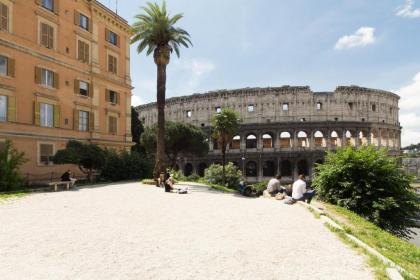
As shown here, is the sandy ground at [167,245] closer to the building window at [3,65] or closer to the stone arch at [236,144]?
the building window at [3,65]

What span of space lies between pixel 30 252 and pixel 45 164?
1923 centimetres

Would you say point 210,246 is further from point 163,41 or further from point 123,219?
point 163,41

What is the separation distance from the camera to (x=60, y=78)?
24656 millimetres

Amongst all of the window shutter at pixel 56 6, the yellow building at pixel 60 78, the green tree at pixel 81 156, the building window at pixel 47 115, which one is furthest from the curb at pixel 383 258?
the window shutter at pixel 56 6

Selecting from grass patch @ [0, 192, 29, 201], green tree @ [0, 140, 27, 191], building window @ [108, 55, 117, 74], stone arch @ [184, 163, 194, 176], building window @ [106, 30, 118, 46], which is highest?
building window @ [106, 30, 118, 46]

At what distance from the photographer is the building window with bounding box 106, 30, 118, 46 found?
29.5m

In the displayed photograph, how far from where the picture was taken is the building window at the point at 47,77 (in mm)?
23359

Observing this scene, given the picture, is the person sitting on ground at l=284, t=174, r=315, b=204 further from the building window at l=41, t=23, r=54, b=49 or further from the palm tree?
the building window at l=41, t=23, r=54, b=49

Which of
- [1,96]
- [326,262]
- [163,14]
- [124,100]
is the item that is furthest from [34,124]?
[326,262]

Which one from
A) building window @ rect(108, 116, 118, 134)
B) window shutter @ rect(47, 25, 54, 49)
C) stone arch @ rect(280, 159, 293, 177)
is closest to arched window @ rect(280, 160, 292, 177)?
stone arch @ rect(280, 159, 293, 177)

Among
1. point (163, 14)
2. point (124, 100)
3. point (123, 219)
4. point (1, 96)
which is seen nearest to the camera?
point (123, 219)

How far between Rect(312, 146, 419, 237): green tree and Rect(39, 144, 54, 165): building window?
68.5 feet

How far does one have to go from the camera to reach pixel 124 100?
3152cm

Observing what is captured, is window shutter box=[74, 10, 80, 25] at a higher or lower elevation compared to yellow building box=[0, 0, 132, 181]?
higher
